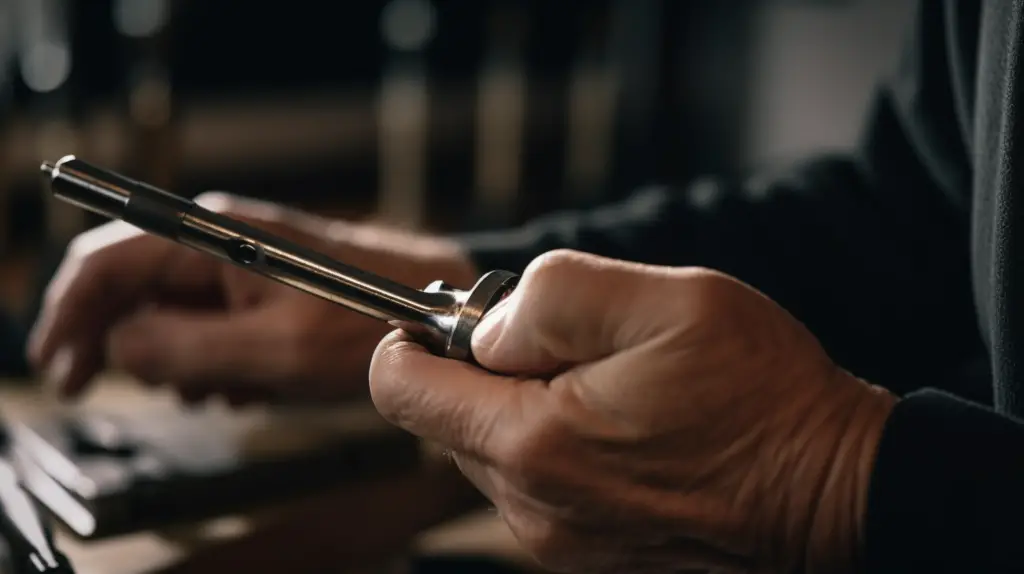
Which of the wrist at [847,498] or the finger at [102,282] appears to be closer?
the wrist at [847,498]

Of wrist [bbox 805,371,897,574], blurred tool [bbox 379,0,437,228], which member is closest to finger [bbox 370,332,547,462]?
wrist [bbox 805,371,897,574]

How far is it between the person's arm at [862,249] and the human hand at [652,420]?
0.28 metres

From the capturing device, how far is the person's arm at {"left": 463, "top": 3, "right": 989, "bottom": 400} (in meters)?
0.65

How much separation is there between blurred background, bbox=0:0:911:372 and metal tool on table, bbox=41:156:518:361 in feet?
3.25

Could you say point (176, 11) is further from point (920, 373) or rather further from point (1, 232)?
point (920, 373)

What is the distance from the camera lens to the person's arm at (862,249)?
65 cm

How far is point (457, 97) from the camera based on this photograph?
11.2ft

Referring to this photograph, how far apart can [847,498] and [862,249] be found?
333mm

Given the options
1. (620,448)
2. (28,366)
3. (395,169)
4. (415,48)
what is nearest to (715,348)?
(620,448)

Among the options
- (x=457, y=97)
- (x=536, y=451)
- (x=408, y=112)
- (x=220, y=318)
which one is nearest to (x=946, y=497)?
(x=536, y=451)

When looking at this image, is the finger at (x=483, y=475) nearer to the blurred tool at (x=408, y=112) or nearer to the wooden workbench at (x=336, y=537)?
the wooden workbench at (x=336, y=537)

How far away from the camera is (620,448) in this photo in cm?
34

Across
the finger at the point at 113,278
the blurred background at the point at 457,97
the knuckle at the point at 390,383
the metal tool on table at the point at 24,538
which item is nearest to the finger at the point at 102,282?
the finger at the point at 113,278

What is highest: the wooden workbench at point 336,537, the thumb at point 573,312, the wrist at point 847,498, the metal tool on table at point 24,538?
the thumb at point 573,312
